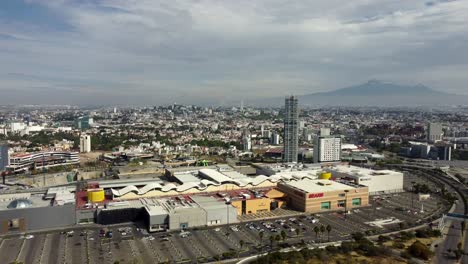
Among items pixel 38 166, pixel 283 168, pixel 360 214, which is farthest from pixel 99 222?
pixel 38 166

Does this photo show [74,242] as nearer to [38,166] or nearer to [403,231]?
[403,231]

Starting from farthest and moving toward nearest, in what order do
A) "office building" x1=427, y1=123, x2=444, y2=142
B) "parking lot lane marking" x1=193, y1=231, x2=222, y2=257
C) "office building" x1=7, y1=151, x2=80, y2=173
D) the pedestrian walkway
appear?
"office building" x1=427, y1=123, x2=444, y2=142
"office building" x1=7, y1=151, x2=80, y2=173
the pedestrian walkway
"parking lot lane marking" x1=193, y1=231, x2=222, y2=257

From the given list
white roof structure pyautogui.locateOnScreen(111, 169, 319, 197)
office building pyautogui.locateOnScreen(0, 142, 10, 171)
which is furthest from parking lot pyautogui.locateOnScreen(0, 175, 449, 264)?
office building pyautogui.locateOnScreen(0, 142, 10, 171)

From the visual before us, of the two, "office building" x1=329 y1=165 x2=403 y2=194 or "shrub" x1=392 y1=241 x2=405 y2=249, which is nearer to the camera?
"shrub" x1=392 y1=241 x2=405 y2=249

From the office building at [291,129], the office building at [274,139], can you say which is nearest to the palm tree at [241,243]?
the office building at [291,129]

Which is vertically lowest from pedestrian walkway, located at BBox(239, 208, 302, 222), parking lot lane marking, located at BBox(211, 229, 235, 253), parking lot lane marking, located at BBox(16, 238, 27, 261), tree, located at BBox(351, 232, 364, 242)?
parking lot lane marking, located at BBox(16, 238, 27, 261)

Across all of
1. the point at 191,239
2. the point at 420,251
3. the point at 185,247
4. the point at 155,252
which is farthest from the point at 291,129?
the point at 155,252

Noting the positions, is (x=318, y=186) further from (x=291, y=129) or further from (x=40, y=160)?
(x=40, y=160)

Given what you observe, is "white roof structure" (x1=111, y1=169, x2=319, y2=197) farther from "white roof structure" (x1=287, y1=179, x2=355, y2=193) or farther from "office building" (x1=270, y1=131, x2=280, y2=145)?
"office building" (x1=270, y1=131, x2=280, y2=145)

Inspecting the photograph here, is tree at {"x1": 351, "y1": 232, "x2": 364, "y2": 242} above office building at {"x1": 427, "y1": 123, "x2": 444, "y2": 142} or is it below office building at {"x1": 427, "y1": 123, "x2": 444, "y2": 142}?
below
